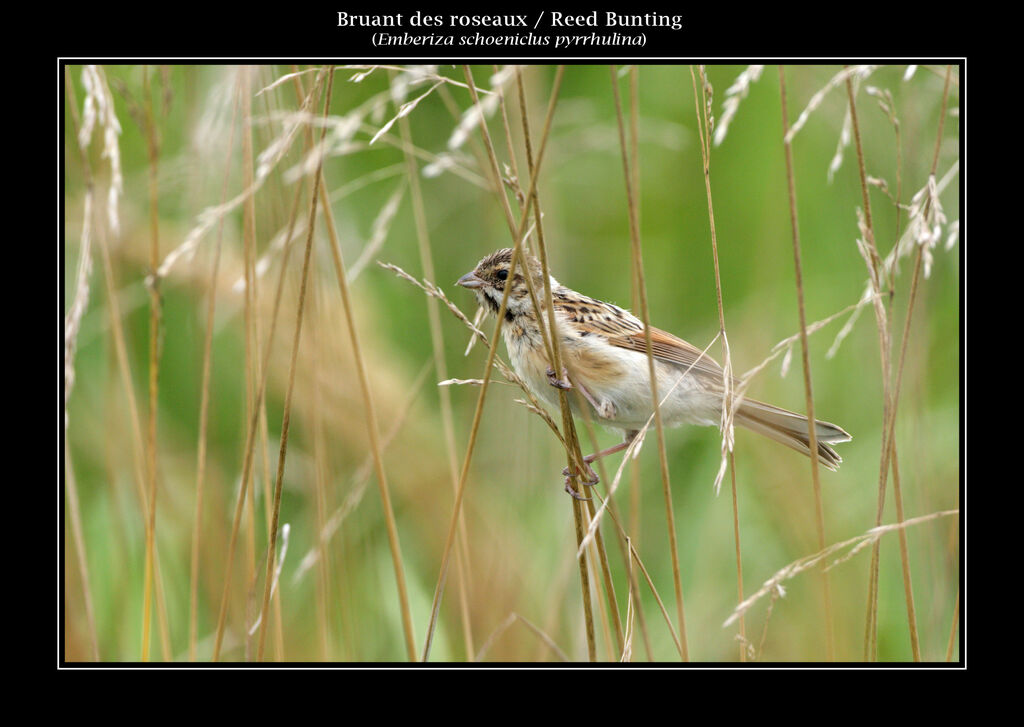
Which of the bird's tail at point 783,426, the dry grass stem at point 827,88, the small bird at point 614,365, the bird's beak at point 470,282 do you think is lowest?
the bird's tail at point 783,426

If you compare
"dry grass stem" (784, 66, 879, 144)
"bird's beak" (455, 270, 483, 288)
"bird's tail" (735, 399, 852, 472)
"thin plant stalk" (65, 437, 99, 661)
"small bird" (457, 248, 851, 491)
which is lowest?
Result: "thin plant stalk" (65, 437, 99, 661)

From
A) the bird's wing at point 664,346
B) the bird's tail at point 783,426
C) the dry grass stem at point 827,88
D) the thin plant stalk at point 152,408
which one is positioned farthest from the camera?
the bird's wing at point 664,346

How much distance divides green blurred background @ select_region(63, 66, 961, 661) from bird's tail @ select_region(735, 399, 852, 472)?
0.17 metres

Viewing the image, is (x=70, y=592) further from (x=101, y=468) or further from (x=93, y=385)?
(x=93, y=385)

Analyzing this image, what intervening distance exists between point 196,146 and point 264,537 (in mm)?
1420

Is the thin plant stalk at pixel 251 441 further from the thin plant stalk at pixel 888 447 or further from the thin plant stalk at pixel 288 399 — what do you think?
the thin plant stalk at pixel 888 447

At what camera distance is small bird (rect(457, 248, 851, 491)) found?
349 cm

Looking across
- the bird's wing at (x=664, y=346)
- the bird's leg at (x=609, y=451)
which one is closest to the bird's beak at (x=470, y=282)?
the bird's wing at (x=664, y=346)

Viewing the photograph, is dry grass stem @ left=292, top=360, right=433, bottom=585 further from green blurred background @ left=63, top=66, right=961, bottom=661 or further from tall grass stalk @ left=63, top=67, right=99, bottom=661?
tall grass stalk @ left=63, top=67, right=99, bottom=661

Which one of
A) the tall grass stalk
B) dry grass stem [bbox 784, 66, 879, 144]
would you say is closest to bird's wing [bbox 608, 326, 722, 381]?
dry grass stem [bbox 784, 66, 879, 144]

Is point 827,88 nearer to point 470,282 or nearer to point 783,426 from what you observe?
point 783,426

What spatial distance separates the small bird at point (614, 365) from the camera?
3.49 meters

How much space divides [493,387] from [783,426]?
1284 mm

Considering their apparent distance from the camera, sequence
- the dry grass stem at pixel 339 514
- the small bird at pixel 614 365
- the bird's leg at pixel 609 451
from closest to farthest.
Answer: the dry grass stem at pixel 339 514, the bird's leg at pixel 609 451, the small bird at pixel 614 365
